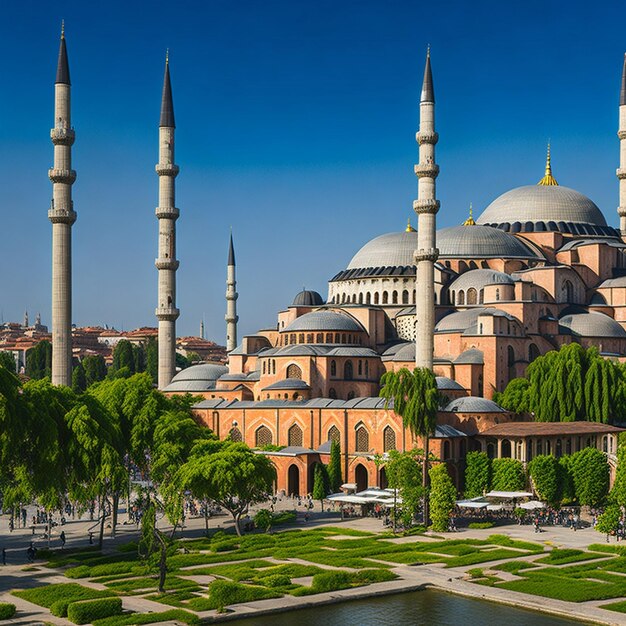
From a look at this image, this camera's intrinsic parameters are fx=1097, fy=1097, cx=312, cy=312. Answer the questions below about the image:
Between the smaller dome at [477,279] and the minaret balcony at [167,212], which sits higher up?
the minaret balcony at [167,212]

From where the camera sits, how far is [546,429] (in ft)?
156

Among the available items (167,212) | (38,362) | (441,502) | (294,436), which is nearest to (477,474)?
(441,502)

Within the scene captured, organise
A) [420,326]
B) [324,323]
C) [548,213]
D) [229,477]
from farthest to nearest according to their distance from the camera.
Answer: [548,213]
[324,323]
[420,326]
[229,477]

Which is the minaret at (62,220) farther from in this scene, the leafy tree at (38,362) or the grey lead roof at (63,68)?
the leafy tree at (38,362)

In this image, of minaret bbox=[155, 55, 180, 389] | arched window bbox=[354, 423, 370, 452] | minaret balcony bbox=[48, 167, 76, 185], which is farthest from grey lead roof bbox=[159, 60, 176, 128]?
arched window bbox=[354, 423, 370, 452]

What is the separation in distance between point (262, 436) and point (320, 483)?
258 inches

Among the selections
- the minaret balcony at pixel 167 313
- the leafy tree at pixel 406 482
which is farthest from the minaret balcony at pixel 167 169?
the leafy tree at pixel 406 482

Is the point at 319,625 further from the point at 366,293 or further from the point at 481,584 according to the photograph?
the point at 366,293

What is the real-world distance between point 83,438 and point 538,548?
1508 cm

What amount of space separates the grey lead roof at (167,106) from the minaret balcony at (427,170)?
49.5ft

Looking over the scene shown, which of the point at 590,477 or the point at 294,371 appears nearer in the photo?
the point at 590,477

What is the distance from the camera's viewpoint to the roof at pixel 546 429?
47156 mm

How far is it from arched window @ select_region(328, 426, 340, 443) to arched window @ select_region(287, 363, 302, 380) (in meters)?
4.94

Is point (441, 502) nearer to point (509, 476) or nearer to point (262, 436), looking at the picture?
point (509, 476)
